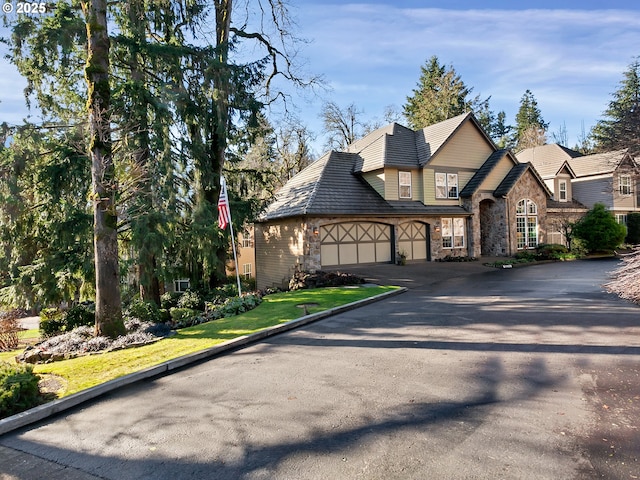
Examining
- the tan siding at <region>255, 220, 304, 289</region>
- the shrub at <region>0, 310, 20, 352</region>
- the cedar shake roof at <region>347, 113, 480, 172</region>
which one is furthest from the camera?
the cedar shake roof at <region>347, 113, 480, 172</region>

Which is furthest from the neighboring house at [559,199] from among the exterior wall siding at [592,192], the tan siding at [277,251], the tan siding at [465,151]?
the tan siding at [277,251]

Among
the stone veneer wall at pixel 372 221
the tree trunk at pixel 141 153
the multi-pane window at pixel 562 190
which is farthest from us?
the multi-pane window at pixel 562 190

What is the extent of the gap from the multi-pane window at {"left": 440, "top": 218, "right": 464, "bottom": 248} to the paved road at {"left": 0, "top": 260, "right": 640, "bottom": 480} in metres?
15.3

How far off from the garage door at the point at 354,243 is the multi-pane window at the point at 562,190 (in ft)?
57.1

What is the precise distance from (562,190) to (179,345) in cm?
3164

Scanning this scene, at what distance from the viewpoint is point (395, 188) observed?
22344 mm

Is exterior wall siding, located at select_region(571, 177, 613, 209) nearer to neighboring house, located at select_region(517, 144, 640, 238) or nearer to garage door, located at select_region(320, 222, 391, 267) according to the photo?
neighboring house, located at select_region(517, 144, 640, 238)

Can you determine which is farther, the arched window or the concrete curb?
the arched window

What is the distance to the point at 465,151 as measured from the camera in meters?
24.8

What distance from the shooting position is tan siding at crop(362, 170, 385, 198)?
72.1ft

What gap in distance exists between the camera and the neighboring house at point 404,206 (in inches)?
778

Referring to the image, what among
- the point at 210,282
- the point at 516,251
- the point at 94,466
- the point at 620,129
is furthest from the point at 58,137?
the point at 516,251

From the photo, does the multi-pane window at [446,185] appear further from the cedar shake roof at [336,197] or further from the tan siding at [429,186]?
the cedar shake roof at [336,197]

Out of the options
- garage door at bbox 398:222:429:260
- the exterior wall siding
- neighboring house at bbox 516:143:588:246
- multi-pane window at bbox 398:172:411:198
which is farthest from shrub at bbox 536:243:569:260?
the exterior wall siding
